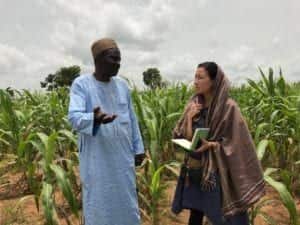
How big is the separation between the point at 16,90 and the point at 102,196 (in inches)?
112

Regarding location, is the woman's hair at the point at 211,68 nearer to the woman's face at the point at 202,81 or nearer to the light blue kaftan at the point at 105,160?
the woman's face at the point at 202,81

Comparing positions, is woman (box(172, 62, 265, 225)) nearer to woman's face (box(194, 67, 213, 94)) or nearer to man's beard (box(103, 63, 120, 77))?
woman's face (box(194, 67, 213, 94))

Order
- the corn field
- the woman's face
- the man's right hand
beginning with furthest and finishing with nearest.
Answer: the corn field, the woman's face, the man's right hand

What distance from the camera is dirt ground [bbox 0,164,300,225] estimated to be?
306 cm

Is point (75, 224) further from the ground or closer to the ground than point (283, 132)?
closer to the ground

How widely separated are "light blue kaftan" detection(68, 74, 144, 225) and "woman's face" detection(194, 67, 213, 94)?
403mm

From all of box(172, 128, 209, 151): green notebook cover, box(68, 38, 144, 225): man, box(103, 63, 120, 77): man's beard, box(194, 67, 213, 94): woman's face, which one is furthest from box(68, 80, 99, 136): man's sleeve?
box(194, 67, 213, 94): woman's face

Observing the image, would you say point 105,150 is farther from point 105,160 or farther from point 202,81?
point 202,81

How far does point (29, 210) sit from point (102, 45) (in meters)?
1.83

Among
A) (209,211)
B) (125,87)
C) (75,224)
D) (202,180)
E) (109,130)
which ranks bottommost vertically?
(75,224)

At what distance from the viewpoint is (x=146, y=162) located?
3199mm

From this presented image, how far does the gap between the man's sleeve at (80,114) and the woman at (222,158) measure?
0.56 metres

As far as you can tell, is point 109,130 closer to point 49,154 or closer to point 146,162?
point 49,154

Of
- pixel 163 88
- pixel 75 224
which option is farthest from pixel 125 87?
pixel 163 88
